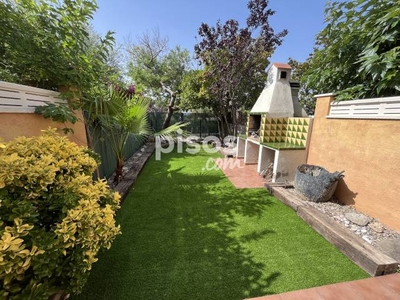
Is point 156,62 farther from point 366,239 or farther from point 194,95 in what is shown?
point 366,239

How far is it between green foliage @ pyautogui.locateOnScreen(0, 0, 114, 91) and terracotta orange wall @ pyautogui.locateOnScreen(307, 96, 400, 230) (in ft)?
15.2

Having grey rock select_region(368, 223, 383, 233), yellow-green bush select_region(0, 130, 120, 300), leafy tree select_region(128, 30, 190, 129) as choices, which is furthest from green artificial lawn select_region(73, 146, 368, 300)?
leafy tree select_region(128, 30, 190, 129)

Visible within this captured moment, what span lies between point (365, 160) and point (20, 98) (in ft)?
17.5

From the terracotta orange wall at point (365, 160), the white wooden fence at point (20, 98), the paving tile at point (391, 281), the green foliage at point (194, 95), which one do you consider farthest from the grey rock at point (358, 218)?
the green foliage at point (194, 95)

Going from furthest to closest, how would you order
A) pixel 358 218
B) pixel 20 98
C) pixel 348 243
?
pixel 358 218 < pixel 348 243 < pixel 20 98

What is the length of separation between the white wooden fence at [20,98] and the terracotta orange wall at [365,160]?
5.22 m

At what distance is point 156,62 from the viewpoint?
1566 centimetres

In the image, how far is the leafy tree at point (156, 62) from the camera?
1538cm

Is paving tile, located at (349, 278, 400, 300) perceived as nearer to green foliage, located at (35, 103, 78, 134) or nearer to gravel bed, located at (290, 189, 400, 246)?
gravel bed, located at (290, 189, 400, 246)

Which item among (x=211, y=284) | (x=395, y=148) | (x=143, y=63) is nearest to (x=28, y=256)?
(x=211, y=284)

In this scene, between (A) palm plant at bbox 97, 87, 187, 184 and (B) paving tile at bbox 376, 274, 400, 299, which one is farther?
(A) palm plant at bbox 97, 87, 187, 184

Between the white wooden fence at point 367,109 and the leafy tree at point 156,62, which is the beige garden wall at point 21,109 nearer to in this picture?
the white wooden fence at point 367,109

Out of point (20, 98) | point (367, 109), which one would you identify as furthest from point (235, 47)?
point (20, 98)

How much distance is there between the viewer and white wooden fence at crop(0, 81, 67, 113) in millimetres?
2047
